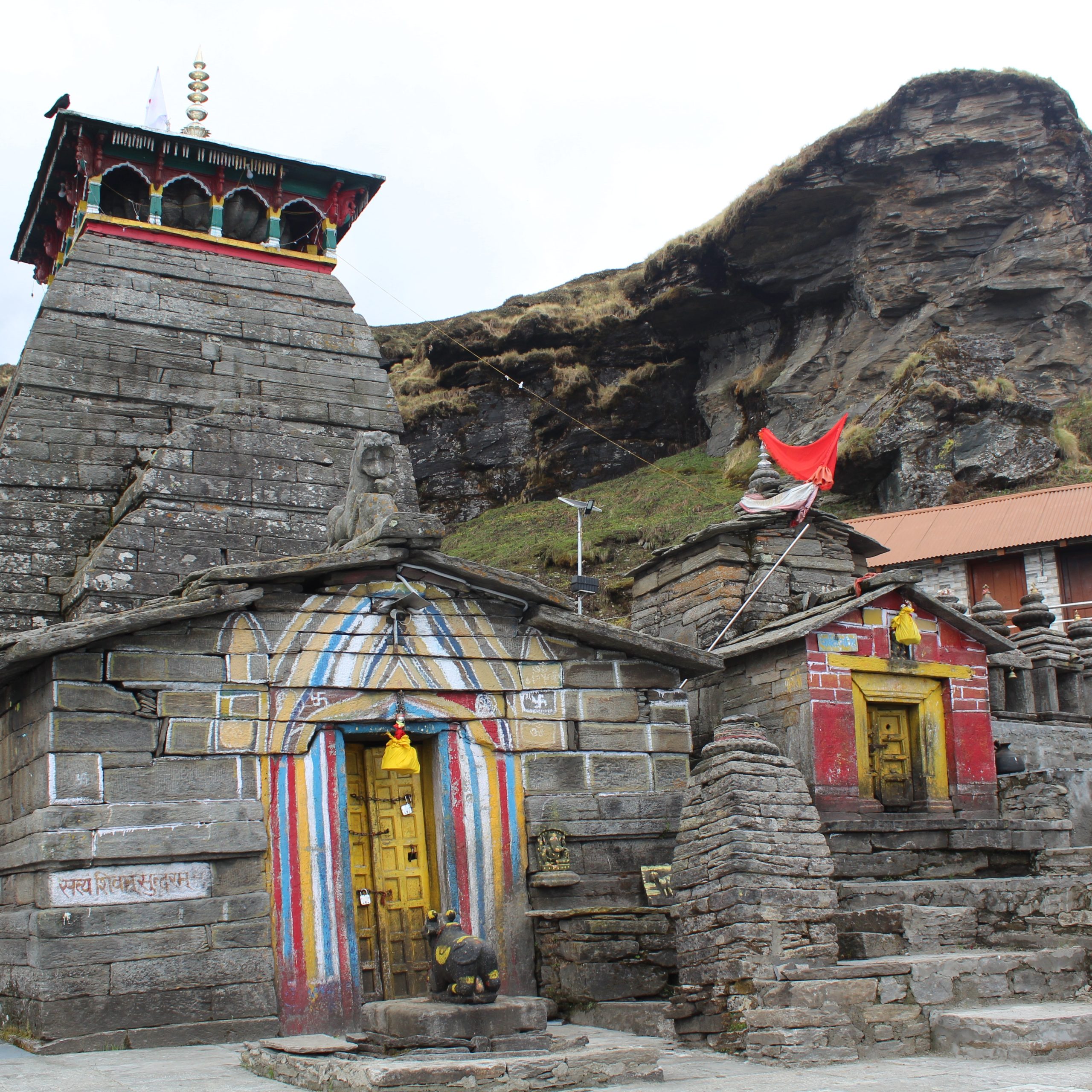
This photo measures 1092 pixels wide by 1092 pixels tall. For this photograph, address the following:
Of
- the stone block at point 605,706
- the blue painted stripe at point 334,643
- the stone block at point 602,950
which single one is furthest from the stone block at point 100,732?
the stone block at point 602,950

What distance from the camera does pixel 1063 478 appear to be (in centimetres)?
3194

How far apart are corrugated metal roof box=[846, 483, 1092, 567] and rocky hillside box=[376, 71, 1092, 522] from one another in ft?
10.1

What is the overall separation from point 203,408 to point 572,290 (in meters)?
33.3

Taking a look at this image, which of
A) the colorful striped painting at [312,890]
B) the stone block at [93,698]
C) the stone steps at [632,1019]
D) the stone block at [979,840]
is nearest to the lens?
the stone steps at [632,1019]

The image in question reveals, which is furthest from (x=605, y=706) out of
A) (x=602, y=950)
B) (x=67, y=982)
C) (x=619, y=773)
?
(x=67, y=982)

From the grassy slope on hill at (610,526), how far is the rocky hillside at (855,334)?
1.80 meters

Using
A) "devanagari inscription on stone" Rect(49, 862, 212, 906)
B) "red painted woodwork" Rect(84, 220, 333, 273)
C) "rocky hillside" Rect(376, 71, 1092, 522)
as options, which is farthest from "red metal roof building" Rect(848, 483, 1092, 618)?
"devanagari inscription on stone" Rect(49, 862, 212, 906)

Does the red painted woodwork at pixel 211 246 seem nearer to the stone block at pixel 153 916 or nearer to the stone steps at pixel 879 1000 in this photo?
the stone block at pixel 153 916

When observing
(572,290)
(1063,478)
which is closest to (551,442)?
(572,290)

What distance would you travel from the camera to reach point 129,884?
9.76 m

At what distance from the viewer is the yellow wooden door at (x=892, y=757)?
46.3ft

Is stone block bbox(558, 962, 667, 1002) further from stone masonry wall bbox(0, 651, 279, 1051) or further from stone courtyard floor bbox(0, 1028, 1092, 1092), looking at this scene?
stone masonry wall bbox(0, 651, 279, 1051)

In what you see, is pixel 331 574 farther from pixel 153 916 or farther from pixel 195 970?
pixel 195 970

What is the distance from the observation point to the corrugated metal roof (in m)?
26.8
